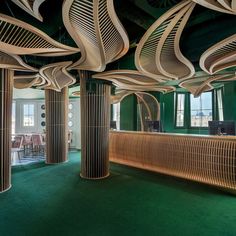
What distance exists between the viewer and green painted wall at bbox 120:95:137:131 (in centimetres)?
1095

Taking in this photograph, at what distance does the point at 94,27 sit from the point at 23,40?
4.11 feet


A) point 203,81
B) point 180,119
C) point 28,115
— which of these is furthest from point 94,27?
point 28,115

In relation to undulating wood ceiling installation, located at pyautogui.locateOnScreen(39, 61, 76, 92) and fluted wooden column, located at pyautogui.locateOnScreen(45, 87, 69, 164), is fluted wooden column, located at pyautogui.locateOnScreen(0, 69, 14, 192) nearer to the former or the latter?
undulating wood ceiling installation, located at pyautogui.locateOnScreen(39, 61, 76, 92)

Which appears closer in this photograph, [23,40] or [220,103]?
[23,40]

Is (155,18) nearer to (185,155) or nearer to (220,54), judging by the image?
(220,54)

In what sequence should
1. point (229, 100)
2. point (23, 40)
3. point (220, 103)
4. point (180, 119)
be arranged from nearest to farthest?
point (23, 40)
point (229, 100)
point (220, 103)
point (180, 119)

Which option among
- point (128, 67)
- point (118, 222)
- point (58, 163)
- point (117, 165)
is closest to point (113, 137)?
point (117, 165)

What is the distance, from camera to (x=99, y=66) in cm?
473

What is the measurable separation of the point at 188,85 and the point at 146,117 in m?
3.31

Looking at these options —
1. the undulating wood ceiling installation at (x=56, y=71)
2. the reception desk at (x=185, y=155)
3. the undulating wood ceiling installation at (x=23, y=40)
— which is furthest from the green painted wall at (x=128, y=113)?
the undulating wood ceiling installation at (x=23, y=40)

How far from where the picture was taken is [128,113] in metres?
11.2

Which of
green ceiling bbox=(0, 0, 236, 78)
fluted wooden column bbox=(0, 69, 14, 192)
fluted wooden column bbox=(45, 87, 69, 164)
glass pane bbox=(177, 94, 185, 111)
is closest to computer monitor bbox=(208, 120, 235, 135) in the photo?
green ceiling bbox=(0, 0, 236, 78)

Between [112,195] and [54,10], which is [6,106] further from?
[112,195]

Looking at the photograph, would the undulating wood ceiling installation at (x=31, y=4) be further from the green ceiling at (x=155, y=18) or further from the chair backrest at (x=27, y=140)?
the chair backrest at (x=27, y=140)
